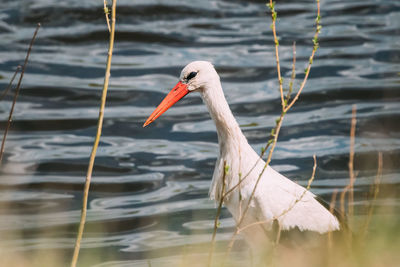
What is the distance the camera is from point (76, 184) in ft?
31.6

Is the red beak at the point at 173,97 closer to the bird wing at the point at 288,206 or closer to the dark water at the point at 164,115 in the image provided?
the bird wing at the point at 288,206

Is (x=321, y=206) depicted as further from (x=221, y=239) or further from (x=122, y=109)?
(x=122, y=109)

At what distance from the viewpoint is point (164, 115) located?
11859 millimetres

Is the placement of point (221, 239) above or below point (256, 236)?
below

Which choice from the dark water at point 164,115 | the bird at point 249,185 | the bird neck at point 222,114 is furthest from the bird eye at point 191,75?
the dark water at point 164,115

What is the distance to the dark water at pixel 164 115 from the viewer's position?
8.23 meters

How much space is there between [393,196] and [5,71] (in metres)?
7.43

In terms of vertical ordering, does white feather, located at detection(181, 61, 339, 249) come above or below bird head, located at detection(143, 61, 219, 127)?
below

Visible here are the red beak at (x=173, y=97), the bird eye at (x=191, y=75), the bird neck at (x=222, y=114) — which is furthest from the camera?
the red beak at (x=173, y=97)

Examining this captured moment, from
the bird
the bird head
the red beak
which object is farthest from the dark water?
the bird head

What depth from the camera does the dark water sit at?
8227 millimetres

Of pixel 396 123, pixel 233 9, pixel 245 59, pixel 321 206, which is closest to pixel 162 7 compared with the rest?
pixel 233 9

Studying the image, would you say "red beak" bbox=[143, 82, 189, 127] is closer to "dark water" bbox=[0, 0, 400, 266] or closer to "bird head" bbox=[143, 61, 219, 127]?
"bird head" bbox=[143, 61, 219, 127]

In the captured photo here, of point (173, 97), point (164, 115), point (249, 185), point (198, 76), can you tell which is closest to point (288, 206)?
point (249, 185)
